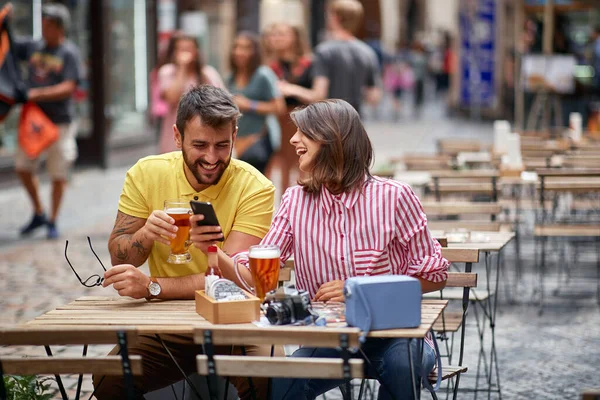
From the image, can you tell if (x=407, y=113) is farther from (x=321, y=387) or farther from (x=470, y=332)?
(x=321, y=387)

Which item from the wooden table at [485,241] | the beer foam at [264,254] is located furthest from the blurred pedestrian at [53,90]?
the beer foam at [264,254]

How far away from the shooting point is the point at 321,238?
412cm

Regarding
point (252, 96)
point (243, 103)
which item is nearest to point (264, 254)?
point (243, 103)

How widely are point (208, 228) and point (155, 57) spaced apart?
50.3ft

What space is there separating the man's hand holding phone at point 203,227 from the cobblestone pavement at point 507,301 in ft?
6.66

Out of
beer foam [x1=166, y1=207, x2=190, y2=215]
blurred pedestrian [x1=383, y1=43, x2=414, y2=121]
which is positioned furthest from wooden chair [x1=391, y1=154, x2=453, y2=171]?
blurred pedestrian [x1=383, y1=43, x2=414, y2=121]

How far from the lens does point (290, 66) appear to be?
1092 centimetres

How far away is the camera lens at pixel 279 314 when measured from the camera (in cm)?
356

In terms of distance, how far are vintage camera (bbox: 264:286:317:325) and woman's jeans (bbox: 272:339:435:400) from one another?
1.22ft

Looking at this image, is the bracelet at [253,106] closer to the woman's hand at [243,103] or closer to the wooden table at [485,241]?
the woman's hand at [243,103]

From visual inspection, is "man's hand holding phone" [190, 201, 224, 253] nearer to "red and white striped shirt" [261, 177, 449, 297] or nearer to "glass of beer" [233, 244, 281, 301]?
"glass of beer" [233, 244, 281, 301]

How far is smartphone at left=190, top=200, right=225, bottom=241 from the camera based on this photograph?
382cm

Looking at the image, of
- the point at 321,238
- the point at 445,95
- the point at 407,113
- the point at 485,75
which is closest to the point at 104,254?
the point at 321,238

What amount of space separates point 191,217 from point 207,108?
1.69 ft
